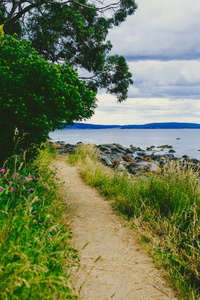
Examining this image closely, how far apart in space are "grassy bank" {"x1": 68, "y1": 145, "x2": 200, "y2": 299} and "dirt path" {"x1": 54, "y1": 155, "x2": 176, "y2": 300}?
24 centimetres

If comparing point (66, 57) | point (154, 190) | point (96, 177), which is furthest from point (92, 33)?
point (154, 190)

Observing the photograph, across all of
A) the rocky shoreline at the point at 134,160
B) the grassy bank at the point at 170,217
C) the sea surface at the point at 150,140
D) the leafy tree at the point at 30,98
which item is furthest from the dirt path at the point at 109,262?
the sea surface at the point at 150,140

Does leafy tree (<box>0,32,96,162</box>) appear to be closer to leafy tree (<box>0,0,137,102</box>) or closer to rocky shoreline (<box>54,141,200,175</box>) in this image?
rocky shoreline (<box>54,141,200,175</box>)

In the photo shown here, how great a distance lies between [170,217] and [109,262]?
1.68m

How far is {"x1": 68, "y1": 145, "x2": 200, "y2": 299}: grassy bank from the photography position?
372cm

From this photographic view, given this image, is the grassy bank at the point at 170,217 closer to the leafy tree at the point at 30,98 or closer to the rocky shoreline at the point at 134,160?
the rocky shoreline at the point at 134,160

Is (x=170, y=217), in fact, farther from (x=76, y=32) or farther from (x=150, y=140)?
(x=150, y=140)

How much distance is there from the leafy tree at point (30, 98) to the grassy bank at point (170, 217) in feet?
8.77

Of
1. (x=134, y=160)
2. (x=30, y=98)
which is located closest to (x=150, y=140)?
(x=134, y=160)

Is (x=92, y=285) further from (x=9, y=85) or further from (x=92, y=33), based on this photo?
(x=92, y=33)

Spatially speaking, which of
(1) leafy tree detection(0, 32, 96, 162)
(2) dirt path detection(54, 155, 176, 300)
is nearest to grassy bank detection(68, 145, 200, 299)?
(2) dirt path detection(54, 155, 176, 300)

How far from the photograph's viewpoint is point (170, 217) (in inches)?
197

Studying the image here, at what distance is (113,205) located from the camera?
6.72m

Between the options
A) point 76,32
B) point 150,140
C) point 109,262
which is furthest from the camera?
point 150,140
